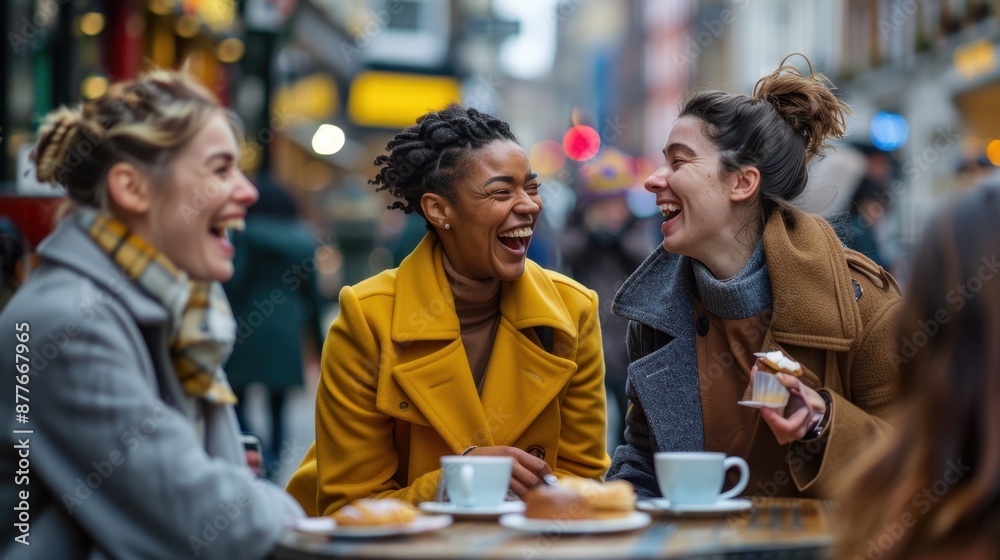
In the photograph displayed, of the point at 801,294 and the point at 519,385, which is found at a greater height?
the point at 801,294

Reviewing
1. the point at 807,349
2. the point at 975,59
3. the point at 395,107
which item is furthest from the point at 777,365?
the point at 395,107

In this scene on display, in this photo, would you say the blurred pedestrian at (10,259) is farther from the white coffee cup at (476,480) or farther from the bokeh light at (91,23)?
the bokeh light at (91,23)

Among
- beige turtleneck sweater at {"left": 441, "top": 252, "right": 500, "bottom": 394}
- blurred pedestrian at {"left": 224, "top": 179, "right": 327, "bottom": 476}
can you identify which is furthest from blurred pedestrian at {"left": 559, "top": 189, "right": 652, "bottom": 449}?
beige turtleneck sweater at {"left": 441, "top": 252, "right": 500, "bottom": 394}

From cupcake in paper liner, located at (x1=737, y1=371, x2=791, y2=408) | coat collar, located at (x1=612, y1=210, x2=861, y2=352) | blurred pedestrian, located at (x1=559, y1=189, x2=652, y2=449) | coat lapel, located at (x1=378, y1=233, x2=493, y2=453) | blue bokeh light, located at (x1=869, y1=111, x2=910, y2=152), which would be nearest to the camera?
cupcake in paper liner, located at (x1=737, y1=371, x2=791, y2=408)

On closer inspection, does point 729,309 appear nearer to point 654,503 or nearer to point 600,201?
point 654,503

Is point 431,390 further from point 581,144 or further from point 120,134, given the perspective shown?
point 581,144

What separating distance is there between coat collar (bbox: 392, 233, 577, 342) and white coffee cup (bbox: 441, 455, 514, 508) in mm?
1009

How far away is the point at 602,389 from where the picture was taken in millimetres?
4148

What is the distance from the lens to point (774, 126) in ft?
13.3

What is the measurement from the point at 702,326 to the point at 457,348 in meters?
0.84

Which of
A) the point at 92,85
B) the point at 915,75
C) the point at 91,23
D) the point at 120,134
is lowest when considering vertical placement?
the point at 915,75

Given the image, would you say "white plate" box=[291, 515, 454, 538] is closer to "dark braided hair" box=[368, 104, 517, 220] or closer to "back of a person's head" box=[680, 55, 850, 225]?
"dark braided hair" box=[368, 104, 517, 220]

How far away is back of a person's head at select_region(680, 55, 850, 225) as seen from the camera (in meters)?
4.04

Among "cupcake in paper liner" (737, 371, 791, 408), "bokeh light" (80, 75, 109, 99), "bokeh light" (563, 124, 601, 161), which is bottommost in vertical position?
"bokeh light" (563, 124, 601, 161)
